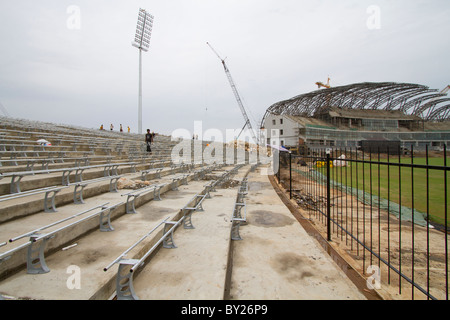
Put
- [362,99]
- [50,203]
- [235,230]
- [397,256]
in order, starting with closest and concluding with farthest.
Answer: [50,203] < [397,256] < [235,230] < [362,99]

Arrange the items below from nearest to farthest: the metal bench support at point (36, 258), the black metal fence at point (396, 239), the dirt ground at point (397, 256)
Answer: the metal bench support at point (36, 258), the black metal fence at point (396, 239), the dirt ground at point (397, 256)

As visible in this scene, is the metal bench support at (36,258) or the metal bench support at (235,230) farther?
the metal bench support at (235,230)

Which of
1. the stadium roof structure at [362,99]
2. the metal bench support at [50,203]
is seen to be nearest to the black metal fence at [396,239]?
the metal bench support at [50,203]

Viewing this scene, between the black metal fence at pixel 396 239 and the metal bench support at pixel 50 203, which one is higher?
the metal bench support at pixel 50 203

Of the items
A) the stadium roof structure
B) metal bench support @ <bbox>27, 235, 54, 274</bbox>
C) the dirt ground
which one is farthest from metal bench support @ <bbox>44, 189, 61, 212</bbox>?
the stadium roof structure

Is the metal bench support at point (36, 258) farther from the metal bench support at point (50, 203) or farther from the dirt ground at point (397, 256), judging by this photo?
the dirt ground at point (397, 256)

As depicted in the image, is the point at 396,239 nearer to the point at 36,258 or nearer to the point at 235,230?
the point at 235,230

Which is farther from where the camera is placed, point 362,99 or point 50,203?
point 362,99

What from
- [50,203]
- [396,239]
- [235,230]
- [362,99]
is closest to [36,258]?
[50,203]

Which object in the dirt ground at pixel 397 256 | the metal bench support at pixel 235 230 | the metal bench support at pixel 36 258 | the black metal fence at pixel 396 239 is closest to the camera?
the metal bench support at pixel 36 258

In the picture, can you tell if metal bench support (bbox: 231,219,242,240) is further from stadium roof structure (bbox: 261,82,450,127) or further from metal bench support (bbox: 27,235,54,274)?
stadium roof structure (bbox: 261,82,450,127)

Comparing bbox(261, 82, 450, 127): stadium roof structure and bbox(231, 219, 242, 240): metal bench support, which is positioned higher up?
bbox(261, 82, 450, 127): stadium roof structure
